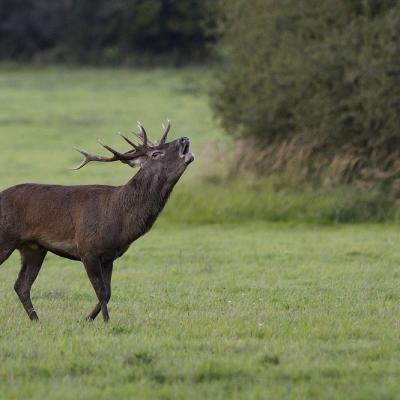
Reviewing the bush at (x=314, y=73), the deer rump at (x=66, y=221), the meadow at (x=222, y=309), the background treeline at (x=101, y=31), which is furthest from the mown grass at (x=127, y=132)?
the deer rump at (x=66, y=221)

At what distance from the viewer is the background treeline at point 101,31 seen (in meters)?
66.0

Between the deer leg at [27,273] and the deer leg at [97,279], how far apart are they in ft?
2.58

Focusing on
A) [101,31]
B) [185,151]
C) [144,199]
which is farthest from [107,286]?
[101,31]

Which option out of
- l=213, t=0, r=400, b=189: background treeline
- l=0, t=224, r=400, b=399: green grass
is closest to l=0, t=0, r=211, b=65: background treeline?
l=213, t=0, r=400, b=189: background treeline

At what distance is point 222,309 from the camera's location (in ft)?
36.9

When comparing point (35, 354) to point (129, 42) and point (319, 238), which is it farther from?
point (129, 42)

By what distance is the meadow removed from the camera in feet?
26.0

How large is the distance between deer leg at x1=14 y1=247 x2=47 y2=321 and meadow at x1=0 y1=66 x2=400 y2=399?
184 millimetres

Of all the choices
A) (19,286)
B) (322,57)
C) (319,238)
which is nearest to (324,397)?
(19,286)

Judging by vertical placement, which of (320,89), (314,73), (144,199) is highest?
(314,73)

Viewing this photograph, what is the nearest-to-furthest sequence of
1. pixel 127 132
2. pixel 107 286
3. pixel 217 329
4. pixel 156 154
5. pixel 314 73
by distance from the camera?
pixel 217 329 < pixel 107 286 < pixel 156 154 < pixel 314 73 < pixel 127 132

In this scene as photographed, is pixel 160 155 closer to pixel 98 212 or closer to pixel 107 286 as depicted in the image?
pixel 98 212

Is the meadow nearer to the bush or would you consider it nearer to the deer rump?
the deer rump

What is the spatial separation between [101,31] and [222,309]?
59.2 meters
